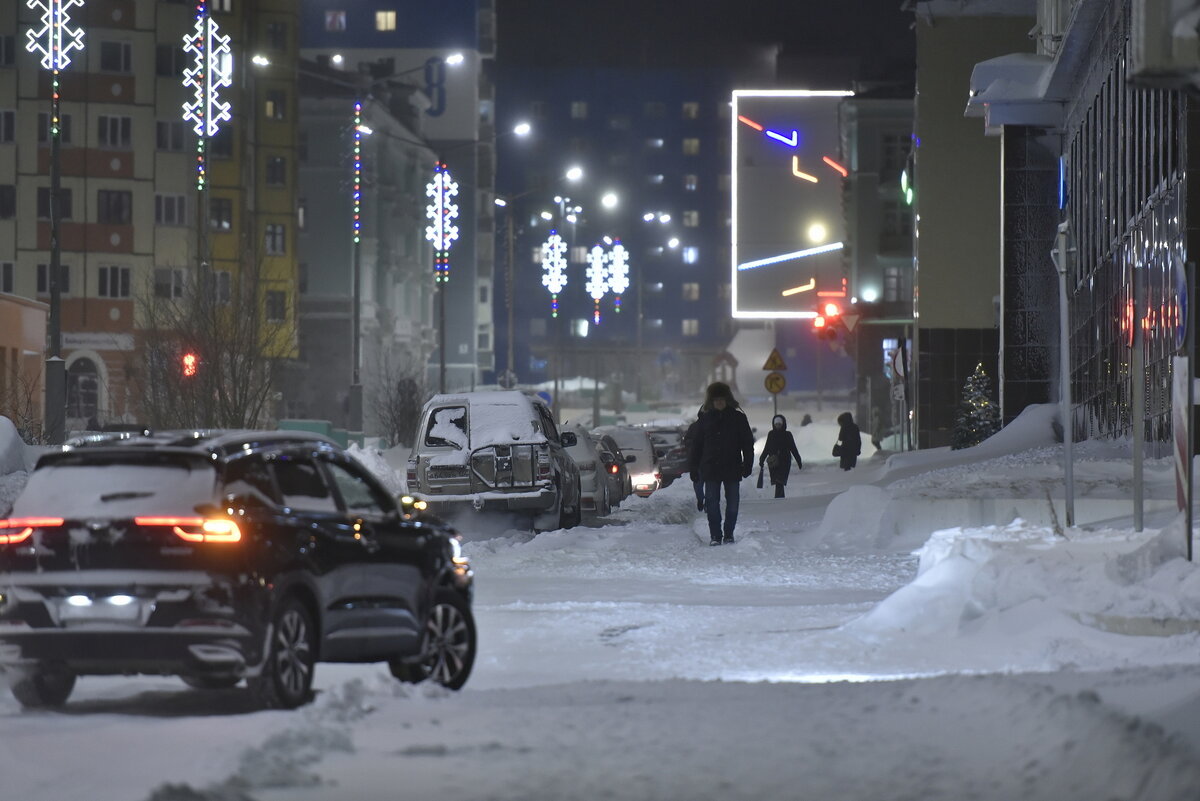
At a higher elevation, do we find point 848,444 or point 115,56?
point 115,56

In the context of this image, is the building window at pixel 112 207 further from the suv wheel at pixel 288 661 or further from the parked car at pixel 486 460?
the suv wheel at pixel 288 661

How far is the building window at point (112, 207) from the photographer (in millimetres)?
74812

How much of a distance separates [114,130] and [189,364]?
3958cm

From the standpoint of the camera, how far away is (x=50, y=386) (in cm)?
3183

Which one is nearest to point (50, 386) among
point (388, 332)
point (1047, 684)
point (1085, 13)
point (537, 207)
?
point (1085, 13)

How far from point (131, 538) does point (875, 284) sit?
230 feet

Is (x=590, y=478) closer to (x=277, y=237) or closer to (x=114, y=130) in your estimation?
(x=114, y=130)

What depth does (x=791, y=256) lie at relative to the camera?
72.2m

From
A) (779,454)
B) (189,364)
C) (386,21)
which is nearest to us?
(779,454)

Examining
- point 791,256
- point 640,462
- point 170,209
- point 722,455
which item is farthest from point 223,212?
point 722,455

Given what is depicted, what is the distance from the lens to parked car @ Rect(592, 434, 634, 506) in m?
33.3

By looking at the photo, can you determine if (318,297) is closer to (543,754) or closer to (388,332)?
(388,332)

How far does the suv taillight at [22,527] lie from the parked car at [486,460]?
1436cm

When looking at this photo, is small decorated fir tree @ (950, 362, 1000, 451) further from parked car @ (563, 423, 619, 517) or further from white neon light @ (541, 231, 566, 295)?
white neon light @ (541, 231, 566, 295)
